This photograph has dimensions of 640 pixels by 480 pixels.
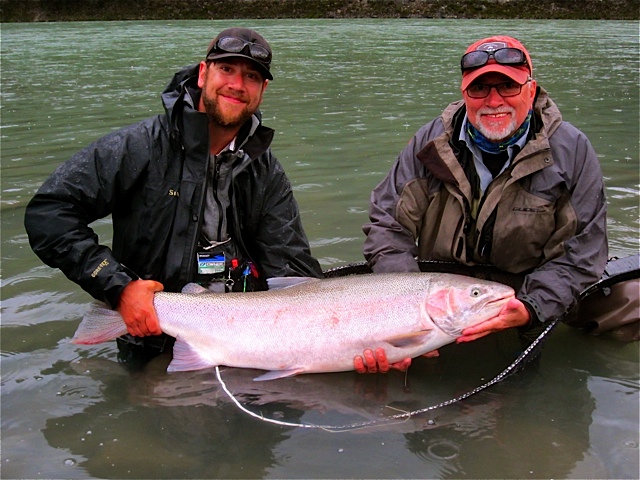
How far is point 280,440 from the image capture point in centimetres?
372

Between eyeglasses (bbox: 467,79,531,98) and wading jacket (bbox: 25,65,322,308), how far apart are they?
132 cm

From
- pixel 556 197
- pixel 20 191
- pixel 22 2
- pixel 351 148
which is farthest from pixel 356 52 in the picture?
pixel 22 2

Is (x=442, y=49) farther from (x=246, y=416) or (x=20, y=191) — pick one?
(x=246, y=416)

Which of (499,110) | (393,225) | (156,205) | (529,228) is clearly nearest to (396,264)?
(393,225)

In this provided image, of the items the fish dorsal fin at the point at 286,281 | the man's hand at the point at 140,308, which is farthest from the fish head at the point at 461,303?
the man's hand at the point at 140,308

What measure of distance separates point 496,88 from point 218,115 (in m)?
1.75

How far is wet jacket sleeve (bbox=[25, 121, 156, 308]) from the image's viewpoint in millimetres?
4152

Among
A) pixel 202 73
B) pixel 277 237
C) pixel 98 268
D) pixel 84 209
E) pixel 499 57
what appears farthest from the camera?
pixel 277 237

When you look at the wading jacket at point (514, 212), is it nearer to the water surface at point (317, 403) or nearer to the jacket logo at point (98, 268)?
the water surface at point (317, 403)

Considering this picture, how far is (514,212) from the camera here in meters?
4.53

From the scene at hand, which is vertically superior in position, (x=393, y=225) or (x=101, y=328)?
(x=393, y=225)

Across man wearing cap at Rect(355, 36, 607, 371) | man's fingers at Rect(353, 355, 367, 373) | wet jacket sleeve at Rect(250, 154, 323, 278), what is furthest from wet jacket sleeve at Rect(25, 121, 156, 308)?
man wearing cap at Rect(355, 36, 607, 371)

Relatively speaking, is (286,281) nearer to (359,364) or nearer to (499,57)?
(359,364)

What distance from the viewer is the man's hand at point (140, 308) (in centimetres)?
405
